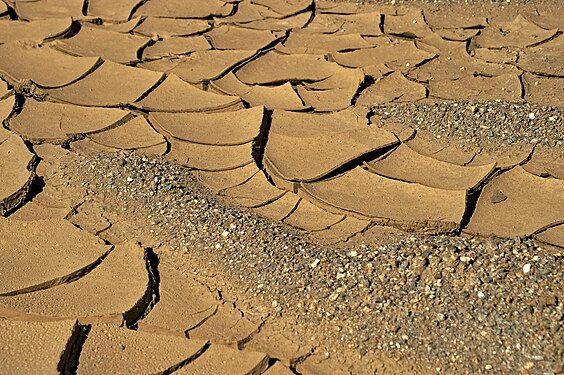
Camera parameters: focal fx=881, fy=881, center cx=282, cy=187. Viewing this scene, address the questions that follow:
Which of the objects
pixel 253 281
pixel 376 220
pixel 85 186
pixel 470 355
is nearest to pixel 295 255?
pixel 253 281

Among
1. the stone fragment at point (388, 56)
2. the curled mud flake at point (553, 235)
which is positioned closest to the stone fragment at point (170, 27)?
the stone fragment at point (388, 56)

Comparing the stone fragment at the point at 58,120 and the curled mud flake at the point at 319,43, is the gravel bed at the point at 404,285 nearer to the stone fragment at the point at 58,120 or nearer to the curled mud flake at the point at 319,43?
the stone fragment at the point at 58,120

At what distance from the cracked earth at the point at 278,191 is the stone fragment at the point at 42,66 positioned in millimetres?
12

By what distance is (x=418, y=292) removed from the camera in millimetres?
2244


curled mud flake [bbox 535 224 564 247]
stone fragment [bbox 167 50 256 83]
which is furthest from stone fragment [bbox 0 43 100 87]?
curled mud flake [bbox 535 224 564 247]

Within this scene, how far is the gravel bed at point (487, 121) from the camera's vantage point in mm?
3117

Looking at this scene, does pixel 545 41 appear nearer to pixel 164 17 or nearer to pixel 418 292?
pixel 164 17

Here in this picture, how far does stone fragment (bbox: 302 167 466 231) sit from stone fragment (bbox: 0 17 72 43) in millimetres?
1675

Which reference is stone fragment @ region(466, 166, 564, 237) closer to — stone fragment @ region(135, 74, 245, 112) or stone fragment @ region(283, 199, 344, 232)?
stone fragment @ region(283, 199, 344, 232)

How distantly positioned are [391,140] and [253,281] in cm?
93

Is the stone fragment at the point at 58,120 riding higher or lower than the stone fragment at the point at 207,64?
lower

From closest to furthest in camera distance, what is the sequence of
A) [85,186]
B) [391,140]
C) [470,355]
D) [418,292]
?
[470,355], [418,292], [85,186], [391,140]

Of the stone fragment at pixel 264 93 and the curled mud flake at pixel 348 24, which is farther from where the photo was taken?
the curled mud flake at pixel 348 24

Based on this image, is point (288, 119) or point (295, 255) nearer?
point (295, 255)
